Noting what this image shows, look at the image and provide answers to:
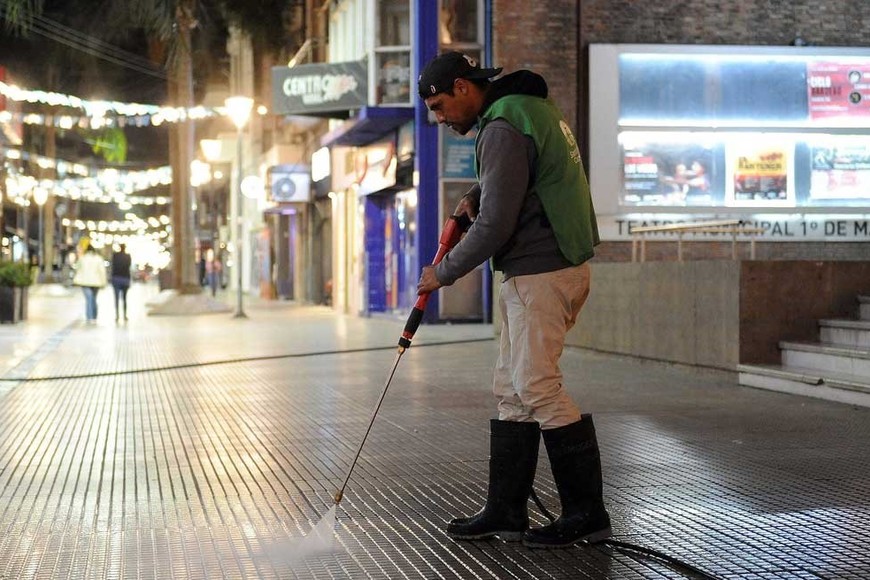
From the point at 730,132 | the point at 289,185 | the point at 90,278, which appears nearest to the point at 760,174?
the point at 730,132

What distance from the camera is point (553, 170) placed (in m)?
5.02

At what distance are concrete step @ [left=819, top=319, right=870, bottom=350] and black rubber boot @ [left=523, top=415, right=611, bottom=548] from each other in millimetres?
6046

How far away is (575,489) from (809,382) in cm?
570

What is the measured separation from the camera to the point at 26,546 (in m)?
5.18

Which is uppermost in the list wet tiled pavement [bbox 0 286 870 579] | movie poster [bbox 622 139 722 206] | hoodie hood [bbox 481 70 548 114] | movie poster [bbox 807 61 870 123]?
movie poster [bbox 807 61 870 123]

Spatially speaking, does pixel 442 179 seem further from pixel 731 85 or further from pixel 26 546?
pixel 26 546

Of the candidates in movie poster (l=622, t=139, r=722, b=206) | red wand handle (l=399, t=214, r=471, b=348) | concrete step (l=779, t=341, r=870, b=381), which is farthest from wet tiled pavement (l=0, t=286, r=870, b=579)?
movie poster (l=622, t=139, r=722, b=206)

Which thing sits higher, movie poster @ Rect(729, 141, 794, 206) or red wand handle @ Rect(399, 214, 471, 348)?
movie poster @ Rect(729, 141, 794, 206)

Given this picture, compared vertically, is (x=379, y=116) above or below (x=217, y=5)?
below

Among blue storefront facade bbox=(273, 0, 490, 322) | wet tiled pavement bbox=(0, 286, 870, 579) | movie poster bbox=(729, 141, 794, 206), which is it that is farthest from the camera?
blue storefront facade bbox=(273, 0, 490, 322)

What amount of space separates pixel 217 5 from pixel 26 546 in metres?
26.4

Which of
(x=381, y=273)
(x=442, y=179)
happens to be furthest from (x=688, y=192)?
(x=381, y=273)

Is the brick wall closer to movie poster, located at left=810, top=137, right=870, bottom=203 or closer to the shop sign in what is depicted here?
the shop sign

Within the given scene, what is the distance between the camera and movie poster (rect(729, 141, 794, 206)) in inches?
762
